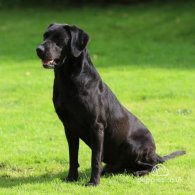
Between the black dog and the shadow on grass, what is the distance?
7.1 inches

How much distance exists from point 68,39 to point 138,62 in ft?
35.7

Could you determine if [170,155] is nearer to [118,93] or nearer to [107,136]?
[107,136]

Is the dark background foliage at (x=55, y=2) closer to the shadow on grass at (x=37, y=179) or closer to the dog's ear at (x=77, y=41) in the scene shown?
the shadow on grass at (x=37, y=179)

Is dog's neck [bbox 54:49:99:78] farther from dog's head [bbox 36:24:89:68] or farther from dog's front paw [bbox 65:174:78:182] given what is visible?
dog's front paw [bbox 65:174:78:182]

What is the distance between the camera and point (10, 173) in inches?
308

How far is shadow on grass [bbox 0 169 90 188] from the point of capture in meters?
7.28

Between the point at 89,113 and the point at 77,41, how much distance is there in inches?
32.7

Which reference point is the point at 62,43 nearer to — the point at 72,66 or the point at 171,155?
the point at 72,66

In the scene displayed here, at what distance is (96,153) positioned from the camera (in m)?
7.09

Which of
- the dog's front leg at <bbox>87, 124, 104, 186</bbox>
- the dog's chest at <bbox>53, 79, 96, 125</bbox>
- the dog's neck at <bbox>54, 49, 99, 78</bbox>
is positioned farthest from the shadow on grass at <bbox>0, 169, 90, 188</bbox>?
the dog's neck at <bbox>54, 49, 99, 78</bbox>

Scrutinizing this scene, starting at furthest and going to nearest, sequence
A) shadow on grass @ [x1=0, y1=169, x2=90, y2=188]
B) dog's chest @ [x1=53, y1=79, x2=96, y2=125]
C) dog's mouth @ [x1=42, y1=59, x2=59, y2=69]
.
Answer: shadow on grass @ [x1=0, y1=169, x2=90, y2=188], dog's chest @ [x1=53, y1=79, x2=96, y2=125], dog's mouth @ [x1=42, y1=59, x2=59, y2=69]

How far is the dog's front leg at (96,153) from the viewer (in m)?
7.07

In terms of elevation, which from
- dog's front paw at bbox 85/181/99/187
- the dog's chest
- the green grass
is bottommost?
the green grass

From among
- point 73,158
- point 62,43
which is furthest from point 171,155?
point 62,43
